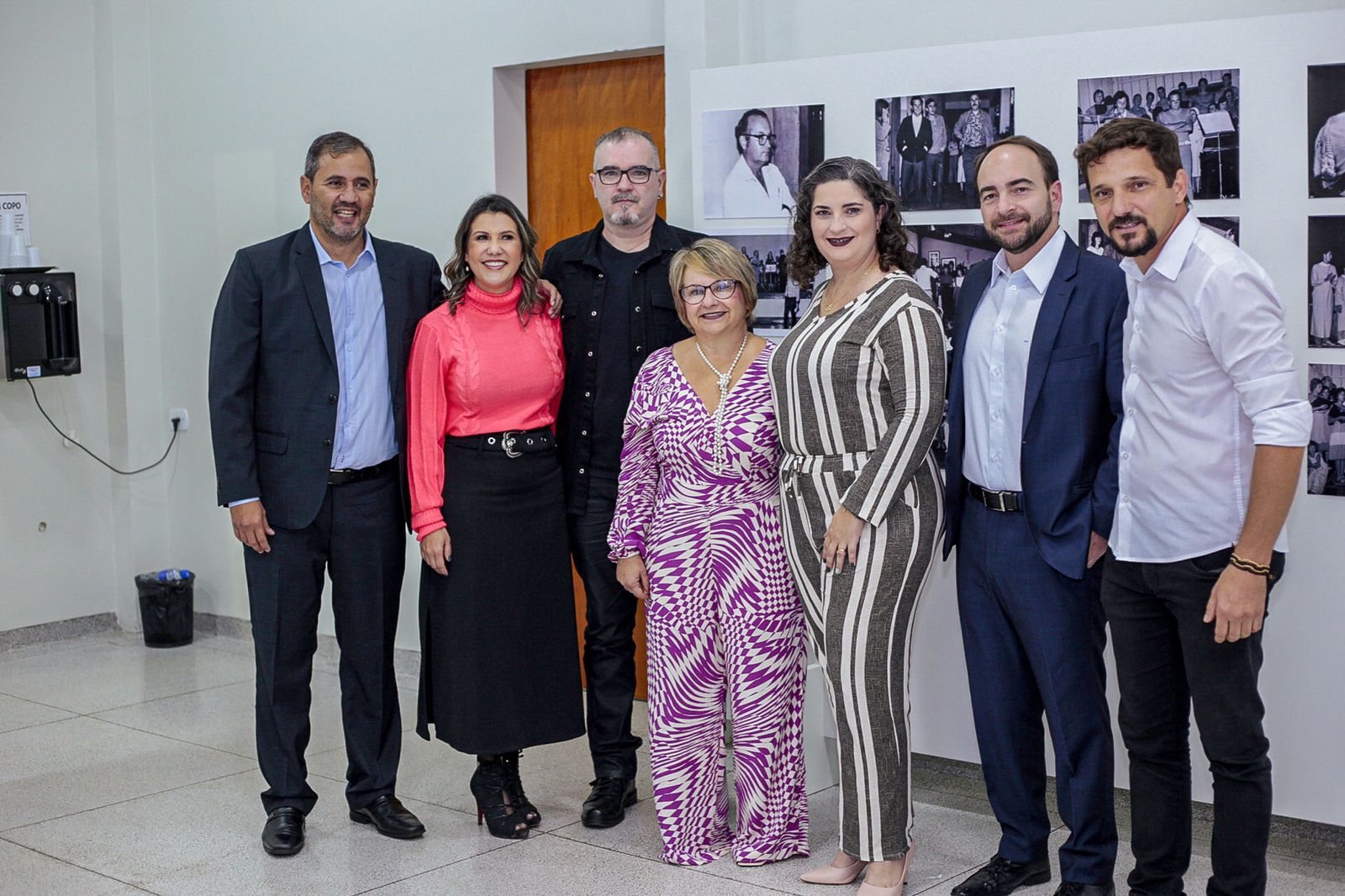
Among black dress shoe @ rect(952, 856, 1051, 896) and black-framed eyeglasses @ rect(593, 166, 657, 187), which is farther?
black-framed eyeglasses @ rect(593, 166, 657, 187)

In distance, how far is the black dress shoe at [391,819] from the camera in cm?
380

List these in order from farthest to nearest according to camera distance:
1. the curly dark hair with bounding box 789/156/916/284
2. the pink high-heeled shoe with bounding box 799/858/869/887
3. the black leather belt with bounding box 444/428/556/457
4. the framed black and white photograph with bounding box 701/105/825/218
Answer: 1. the framed black and white photograph with bounding box 701/105/825/218
2. the black leather belt with bounding box 444/428/556/457
3. the pink high-heeled shoe with bounding box 799/858/869/887
4. the curly dark hair with bounding box 789/156/916/284

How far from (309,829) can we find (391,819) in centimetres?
26

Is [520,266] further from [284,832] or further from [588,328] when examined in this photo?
[284,832]

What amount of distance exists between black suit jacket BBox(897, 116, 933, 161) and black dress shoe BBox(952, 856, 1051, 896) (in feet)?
5.95

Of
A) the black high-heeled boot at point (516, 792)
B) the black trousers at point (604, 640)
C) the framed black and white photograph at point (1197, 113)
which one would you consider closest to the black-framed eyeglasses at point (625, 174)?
the black trousers at point (604, 640)

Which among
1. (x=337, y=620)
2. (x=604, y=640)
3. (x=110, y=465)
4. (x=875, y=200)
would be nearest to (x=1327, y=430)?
(x=875, y=200)

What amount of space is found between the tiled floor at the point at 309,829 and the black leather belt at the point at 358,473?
0.98 meters

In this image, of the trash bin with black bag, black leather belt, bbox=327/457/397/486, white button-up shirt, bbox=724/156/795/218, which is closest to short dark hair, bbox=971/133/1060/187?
white button-up shirt, bbox=724/156/795/218

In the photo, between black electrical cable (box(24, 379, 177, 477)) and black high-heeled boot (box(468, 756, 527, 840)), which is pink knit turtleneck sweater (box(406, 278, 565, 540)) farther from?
black electrical cable (box(24, 379, 177, 477))

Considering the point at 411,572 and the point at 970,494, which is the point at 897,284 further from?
the point at 411,572

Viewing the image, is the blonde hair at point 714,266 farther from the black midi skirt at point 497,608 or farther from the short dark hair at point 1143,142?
the short dark hair at point 1143,142

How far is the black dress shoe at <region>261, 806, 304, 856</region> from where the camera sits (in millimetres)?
3684

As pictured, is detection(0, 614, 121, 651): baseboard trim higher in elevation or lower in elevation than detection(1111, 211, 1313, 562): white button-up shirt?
lower
